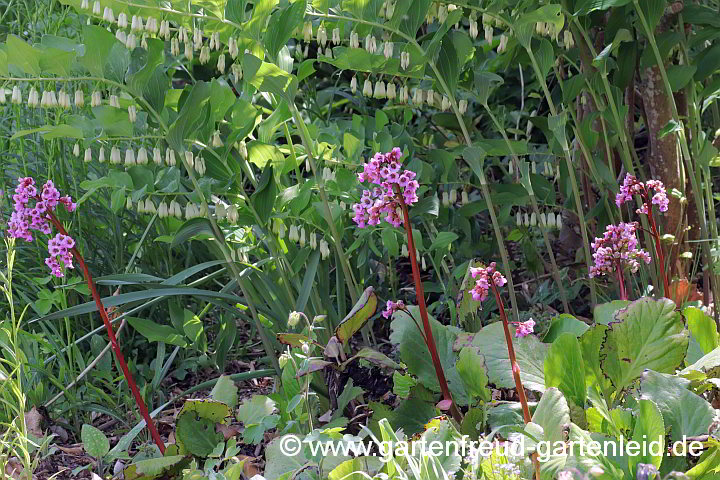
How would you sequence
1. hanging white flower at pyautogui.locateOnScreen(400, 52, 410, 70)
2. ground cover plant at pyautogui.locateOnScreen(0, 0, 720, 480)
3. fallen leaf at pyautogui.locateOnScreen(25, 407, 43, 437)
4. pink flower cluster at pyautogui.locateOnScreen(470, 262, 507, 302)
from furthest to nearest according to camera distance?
hanging white flower at pyautogui.locateOnScreen(400, 52, 410, 70) → fallen leaf at pyautogui.locateOnScreen(25, 407, 43, 437) → ground cover plant at pyautogui.locateOnScreen(0, 0, 720, 480) → pink flower cluster at pyautogui.locateOnScreen(470, 262, 507, 302)

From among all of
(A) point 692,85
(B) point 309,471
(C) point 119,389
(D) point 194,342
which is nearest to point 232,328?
(D) point 194,342

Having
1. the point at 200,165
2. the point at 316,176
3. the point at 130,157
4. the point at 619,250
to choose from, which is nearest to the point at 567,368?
the point at 619,250

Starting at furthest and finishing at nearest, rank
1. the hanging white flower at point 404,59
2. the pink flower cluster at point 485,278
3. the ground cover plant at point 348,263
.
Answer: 1. the hanging white flower at point 404,59
2. the ground cover plant at point 348,263
3. the pink flower cluster at point 485,278

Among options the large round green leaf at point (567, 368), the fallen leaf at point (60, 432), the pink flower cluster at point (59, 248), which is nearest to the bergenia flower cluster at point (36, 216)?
the pink flower cluster at point (59, 248)

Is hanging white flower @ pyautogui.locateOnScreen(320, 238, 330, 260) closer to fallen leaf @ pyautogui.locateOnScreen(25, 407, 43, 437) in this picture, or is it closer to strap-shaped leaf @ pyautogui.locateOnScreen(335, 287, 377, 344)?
strap-shaped leaf @ pyautogui.locateOnScreen(335, 287, 377, 344)

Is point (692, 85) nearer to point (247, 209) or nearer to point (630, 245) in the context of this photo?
point (630, 245)

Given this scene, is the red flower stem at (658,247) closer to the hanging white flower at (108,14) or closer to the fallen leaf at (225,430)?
the fallen leaf at (225,430)

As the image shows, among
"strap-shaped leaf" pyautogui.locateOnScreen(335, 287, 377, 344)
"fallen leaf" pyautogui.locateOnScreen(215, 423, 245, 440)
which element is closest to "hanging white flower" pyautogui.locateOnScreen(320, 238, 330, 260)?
"strap-shaped leaf" pyautogui.locateOnScreen(335, 287, 377, 344)

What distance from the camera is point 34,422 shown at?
2160 mm

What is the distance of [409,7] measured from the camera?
2197 millimetres

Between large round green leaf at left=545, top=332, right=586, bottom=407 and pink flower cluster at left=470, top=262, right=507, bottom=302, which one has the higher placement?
pink flower cluster at left=470, top=262, right=507, bottom=302

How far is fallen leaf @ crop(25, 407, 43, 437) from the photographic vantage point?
2.15 meters

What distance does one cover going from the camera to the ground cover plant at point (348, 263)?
5.36 ft

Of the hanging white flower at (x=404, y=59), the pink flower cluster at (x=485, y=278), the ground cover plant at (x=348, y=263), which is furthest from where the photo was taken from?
the hanging white flower at (x=404, y=59)
